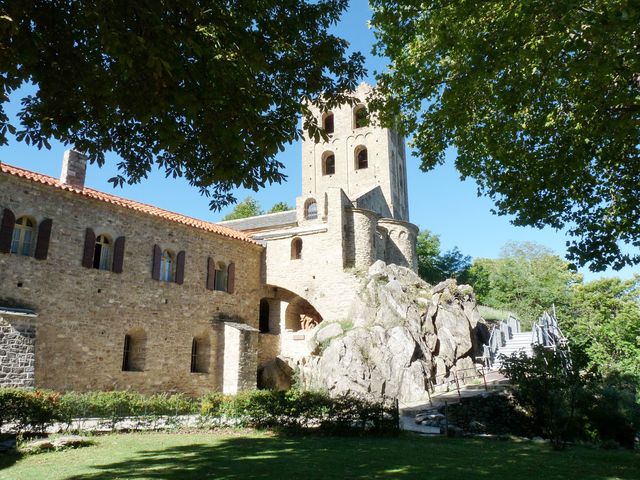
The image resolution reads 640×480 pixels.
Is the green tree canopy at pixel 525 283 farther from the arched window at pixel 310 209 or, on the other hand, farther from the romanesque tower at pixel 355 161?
the arched window at pixel 310 209

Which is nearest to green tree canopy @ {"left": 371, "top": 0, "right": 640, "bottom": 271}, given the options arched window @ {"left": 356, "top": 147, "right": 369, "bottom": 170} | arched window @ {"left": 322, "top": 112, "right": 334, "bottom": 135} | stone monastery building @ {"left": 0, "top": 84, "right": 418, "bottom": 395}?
stone monastery building @ {"left": 0, "top": 84, "right": 418, "bottom": 395}

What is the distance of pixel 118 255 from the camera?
19000mm

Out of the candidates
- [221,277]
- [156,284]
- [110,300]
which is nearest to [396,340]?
[221,277]

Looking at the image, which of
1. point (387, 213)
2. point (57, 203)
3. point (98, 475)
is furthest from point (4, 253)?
point (387, 213)

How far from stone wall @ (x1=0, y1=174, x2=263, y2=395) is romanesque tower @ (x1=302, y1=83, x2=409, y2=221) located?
19406mm

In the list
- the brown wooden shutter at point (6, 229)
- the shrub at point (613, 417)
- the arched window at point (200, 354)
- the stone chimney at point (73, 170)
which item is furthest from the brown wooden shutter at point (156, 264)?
the shrub at point (613, 417)

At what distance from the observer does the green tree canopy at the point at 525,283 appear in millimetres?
39062

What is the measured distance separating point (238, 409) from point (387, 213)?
24.9 metres

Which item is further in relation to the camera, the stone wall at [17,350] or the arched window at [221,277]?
the arched window at [221,277]

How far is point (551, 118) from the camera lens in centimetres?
1049

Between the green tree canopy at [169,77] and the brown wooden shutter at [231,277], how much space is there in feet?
53.1

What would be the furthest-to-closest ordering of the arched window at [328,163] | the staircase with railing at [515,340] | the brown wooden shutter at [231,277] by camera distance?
the arched window at [328,163] → the brown wooden shutter at [231,277] → the staircase with railing at [515,340]

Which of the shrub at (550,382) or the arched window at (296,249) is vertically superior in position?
the arched window at (296,249)

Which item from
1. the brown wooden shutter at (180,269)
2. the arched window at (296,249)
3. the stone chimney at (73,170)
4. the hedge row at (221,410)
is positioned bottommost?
the hedge row at (221,410)
